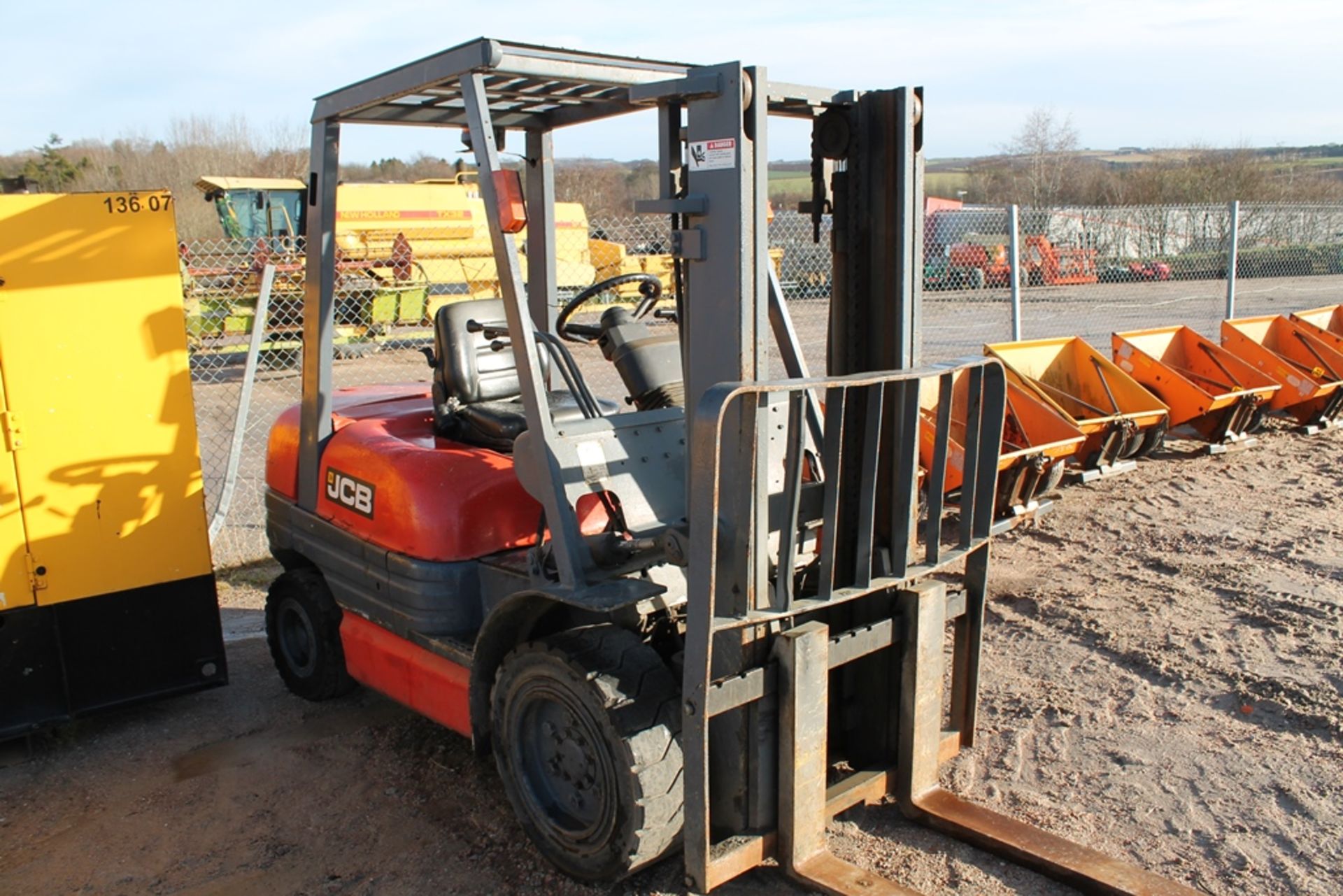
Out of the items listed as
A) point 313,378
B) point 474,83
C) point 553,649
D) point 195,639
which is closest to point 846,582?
point 553,649

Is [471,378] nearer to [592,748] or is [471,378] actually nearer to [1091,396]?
[592,748]

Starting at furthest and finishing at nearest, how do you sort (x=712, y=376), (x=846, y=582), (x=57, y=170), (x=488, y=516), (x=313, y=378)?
1. (x=57, y=170)
2. (x=313, y=378)
3. (x=488, y=516)
4. (x=846, y=582)
5. (x=712, y=376)

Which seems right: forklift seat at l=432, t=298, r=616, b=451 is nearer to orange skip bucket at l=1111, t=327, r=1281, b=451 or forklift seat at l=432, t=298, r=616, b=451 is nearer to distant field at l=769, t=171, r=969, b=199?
orange skip bucket at l=1111, t=327, r=1281, b=451

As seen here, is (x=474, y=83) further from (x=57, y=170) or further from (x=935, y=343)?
(x=57, y=170)

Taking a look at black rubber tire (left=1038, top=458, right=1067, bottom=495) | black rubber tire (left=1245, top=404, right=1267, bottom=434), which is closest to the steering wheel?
black rubber tire (left=1038, top=458, right=1067, bottom=495)

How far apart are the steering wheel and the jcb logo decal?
0.95m

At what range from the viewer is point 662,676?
318 cm

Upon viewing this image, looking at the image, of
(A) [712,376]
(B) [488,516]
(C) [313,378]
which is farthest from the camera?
(C) [313,378]

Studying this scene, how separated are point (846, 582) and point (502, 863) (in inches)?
55.3

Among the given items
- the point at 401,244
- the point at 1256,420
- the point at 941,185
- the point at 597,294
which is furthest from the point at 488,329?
the point at 941,185

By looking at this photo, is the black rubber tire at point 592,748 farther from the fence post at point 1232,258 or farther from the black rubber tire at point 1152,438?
the fence post at point 1232,258

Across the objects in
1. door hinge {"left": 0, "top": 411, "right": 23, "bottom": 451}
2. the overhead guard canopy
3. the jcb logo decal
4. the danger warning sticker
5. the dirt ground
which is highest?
the overhead guard canopy

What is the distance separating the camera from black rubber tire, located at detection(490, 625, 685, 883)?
120 inches

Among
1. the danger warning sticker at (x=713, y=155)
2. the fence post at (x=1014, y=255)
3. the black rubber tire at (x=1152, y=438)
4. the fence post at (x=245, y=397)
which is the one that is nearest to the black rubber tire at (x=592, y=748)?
the danger warning sticker at (x=713, y=155)
